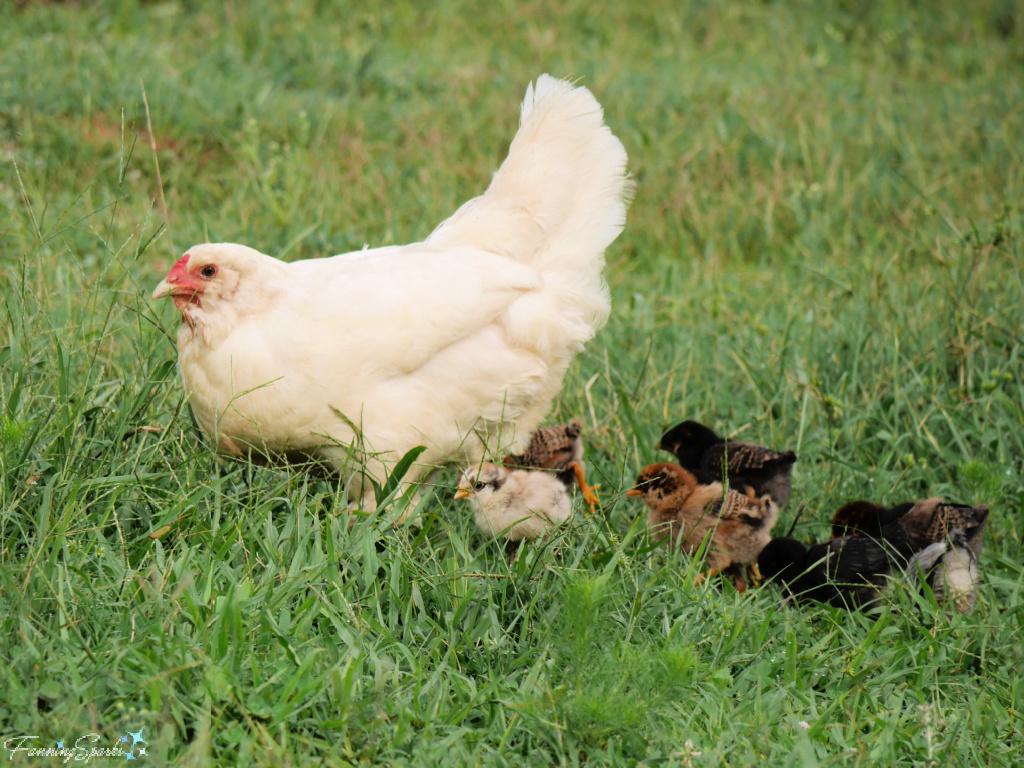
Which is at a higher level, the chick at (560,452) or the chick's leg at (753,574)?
the chick at (560,452)

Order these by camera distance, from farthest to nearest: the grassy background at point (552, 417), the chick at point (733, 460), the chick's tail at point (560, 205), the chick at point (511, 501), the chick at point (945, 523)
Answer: the chick's tail at point (560, 205) → the chick at point (733, 460) → the chick at point (945, 523) → the chick at point (511, 501) → the grassy background at point (552, 417)

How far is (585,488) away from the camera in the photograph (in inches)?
150

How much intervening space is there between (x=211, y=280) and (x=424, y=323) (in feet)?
2.51

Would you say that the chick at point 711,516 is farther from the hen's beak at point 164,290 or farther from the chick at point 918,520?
the hen's beak at point 164,290

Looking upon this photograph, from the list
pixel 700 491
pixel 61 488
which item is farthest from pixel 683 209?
pixel 61 488

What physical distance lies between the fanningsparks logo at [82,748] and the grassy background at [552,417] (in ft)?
0.09

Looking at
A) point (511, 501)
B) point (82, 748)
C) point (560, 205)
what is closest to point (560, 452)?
point (511, 501)

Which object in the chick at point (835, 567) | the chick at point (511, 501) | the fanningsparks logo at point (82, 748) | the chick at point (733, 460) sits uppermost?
the fanningsparks logo at point (82, 748)

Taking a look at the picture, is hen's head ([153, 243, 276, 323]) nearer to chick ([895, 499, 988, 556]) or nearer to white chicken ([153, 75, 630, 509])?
white chicken ([153, 75, 630, 509])

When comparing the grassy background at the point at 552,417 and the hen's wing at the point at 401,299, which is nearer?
the grassy background at the point at 552,417

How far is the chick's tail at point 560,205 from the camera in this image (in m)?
3.92

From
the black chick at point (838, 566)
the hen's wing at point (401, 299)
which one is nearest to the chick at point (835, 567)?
the black chick at point (838, 566)

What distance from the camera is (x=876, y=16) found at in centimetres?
1143

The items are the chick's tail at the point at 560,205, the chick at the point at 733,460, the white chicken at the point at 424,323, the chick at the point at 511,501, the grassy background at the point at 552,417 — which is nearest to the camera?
the grassy background at the point at 552,417
